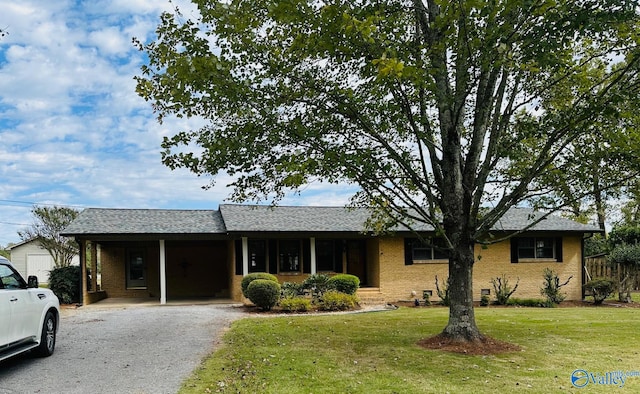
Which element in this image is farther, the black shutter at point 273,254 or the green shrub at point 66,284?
the black shutter at point 273,254

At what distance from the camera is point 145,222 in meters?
19.9

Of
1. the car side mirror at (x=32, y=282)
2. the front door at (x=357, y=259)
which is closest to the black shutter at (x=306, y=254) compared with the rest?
the front door at (x=357, y=259)

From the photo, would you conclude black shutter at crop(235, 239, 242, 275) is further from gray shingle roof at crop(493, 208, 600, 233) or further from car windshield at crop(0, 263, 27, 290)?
car windshield at crop(0, 263, 27, 290)

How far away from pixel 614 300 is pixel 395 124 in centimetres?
1625

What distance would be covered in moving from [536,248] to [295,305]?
11.4 meters

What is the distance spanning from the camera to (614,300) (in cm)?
2053

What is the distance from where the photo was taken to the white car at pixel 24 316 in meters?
7.12

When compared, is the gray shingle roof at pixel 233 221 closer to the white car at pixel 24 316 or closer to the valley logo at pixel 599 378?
the white car at pixel 24 316

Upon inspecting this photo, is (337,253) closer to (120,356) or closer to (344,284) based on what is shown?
(344,284)

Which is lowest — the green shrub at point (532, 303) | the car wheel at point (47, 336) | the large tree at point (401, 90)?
the green shrub at point (532, 303)

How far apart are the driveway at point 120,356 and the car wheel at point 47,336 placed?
0.50 ft

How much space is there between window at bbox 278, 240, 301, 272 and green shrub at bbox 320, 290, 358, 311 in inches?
167

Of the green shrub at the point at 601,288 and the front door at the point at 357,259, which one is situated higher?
the front door at the point at 357,259

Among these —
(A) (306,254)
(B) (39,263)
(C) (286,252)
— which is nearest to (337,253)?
(A) (306,254)
